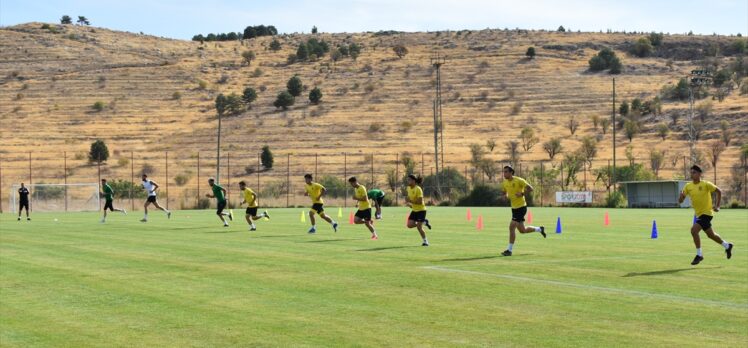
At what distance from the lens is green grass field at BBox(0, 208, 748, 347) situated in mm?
12289

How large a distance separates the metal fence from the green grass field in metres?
56.2

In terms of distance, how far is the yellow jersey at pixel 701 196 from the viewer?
2106cm

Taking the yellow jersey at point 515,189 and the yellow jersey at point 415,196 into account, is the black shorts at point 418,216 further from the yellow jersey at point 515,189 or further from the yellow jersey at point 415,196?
the yellow jersey at point 515,189

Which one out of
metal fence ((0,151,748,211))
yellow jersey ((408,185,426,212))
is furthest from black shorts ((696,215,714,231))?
metal fence ((0,151,748,211))

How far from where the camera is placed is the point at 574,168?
8594cm

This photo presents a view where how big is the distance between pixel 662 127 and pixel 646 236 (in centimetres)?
7835

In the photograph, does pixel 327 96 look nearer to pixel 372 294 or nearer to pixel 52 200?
pixel 52 200

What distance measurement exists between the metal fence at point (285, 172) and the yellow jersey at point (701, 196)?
59.8 metres

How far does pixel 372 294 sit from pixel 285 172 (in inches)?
3248

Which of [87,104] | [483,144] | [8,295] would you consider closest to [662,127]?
[483,144]

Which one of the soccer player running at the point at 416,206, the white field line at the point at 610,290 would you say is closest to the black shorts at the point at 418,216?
the soccer player running at the point at 416,206

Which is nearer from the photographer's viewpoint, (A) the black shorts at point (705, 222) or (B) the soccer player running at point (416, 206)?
(A) the black shorts at point (705, 222)

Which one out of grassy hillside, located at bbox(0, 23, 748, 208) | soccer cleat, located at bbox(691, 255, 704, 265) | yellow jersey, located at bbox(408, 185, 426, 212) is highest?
grassy hillside, located at bbox(0, 23, 748, 208)

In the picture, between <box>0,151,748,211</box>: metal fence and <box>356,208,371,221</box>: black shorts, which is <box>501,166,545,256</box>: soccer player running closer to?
<box>356,208,371,221</box>: black shorts
